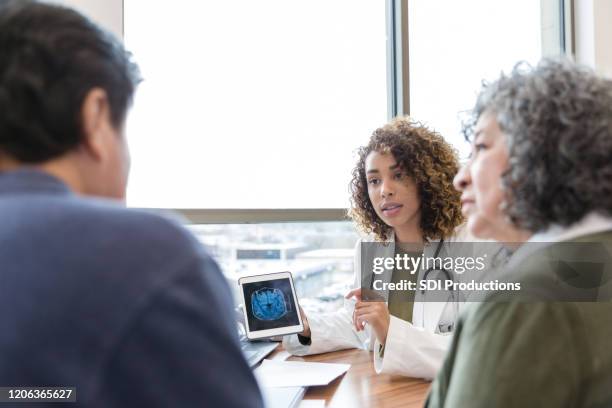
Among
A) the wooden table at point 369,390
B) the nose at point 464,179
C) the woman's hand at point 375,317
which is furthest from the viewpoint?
the woman's hand at point 375,317

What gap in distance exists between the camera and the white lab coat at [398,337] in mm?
1402

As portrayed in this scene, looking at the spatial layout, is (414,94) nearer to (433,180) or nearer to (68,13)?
(433,180)

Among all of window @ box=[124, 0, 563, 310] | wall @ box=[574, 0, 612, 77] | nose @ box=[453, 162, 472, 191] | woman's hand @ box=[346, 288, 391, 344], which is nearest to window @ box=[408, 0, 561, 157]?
window @ box=[124, 0, 563, 310]

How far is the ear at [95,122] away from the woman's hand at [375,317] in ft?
3.45

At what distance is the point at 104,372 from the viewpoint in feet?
1.55

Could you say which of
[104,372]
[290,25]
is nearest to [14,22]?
[104,372]

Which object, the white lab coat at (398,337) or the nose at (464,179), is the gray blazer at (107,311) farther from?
the white lab coat at (398,337)

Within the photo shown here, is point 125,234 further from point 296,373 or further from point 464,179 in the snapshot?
point 296,373

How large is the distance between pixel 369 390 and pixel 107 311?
953 millimetres

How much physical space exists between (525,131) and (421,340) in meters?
0.79

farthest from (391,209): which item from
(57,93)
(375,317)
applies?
(57,93)

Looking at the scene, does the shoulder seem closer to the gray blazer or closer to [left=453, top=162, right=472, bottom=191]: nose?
the gray blazer

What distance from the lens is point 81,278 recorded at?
47cm

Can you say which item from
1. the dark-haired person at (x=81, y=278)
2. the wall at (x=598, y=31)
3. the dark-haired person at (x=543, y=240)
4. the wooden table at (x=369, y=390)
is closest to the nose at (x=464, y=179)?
the dark-haired person at (x=543, y=240)
